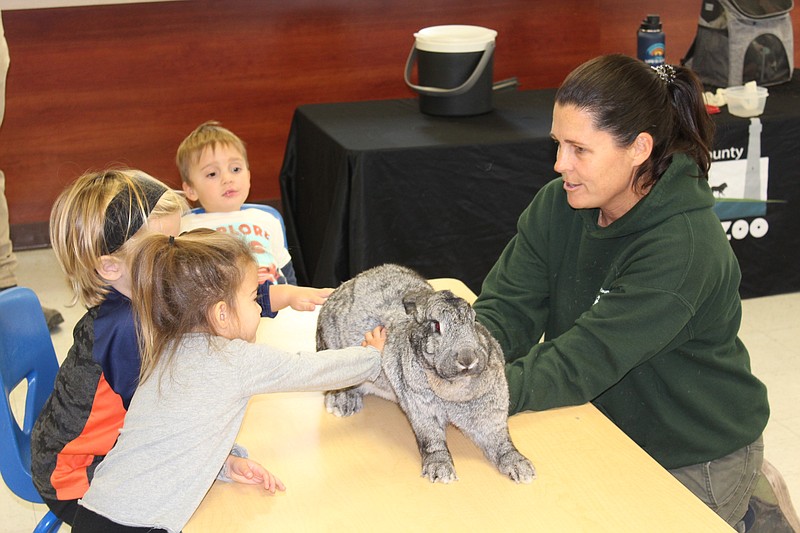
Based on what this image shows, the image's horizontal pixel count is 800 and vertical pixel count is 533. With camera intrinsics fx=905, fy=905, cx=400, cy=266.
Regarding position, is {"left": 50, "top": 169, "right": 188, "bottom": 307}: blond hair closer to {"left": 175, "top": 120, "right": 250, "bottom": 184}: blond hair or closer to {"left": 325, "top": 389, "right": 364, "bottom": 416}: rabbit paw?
{"left": 325, "top": 389, "right": 364, "bottom": 416}: rabbit paw

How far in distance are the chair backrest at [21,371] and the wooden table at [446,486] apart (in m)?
0.51

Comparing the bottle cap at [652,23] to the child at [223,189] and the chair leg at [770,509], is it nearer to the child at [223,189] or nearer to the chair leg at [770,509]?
the child at [223,189]

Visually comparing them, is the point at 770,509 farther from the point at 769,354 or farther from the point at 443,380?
the point at 769,354

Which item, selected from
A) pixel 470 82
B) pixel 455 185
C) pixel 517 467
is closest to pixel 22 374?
pixel 517 467

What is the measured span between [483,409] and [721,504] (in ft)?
1.75

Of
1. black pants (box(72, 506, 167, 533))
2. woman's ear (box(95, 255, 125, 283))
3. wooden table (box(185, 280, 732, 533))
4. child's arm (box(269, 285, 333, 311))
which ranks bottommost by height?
black pants (box(72, 506, 167, 533))

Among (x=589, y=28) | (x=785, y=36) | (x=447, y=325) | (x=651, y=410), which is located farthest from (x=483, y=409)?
(x=589, y=28)

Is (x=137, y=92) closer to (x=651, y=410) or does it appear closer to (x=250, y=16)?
(x=250, y=16)

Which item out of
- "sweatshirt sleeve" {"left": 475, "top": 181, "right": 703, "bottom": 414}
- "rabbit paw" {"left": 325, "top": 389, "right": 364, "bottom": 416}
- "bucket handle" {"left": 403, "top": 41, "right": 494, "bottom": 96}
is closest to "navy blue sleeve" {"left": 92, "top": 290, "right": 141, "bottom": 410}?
"rabbit paw" {"left": 325, "top": 389, "right": 364, "bottom": 416}

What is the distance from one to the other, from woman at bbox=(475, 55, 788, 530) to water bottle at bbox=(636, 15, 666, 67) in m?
1.69

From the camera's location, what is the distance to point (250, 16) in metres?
4.25

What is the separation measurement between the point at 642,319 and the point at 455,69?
1.87 metres

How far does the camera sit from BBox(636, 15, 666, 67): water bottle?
3.27 metres

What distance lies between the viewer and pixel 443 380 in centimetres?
141
